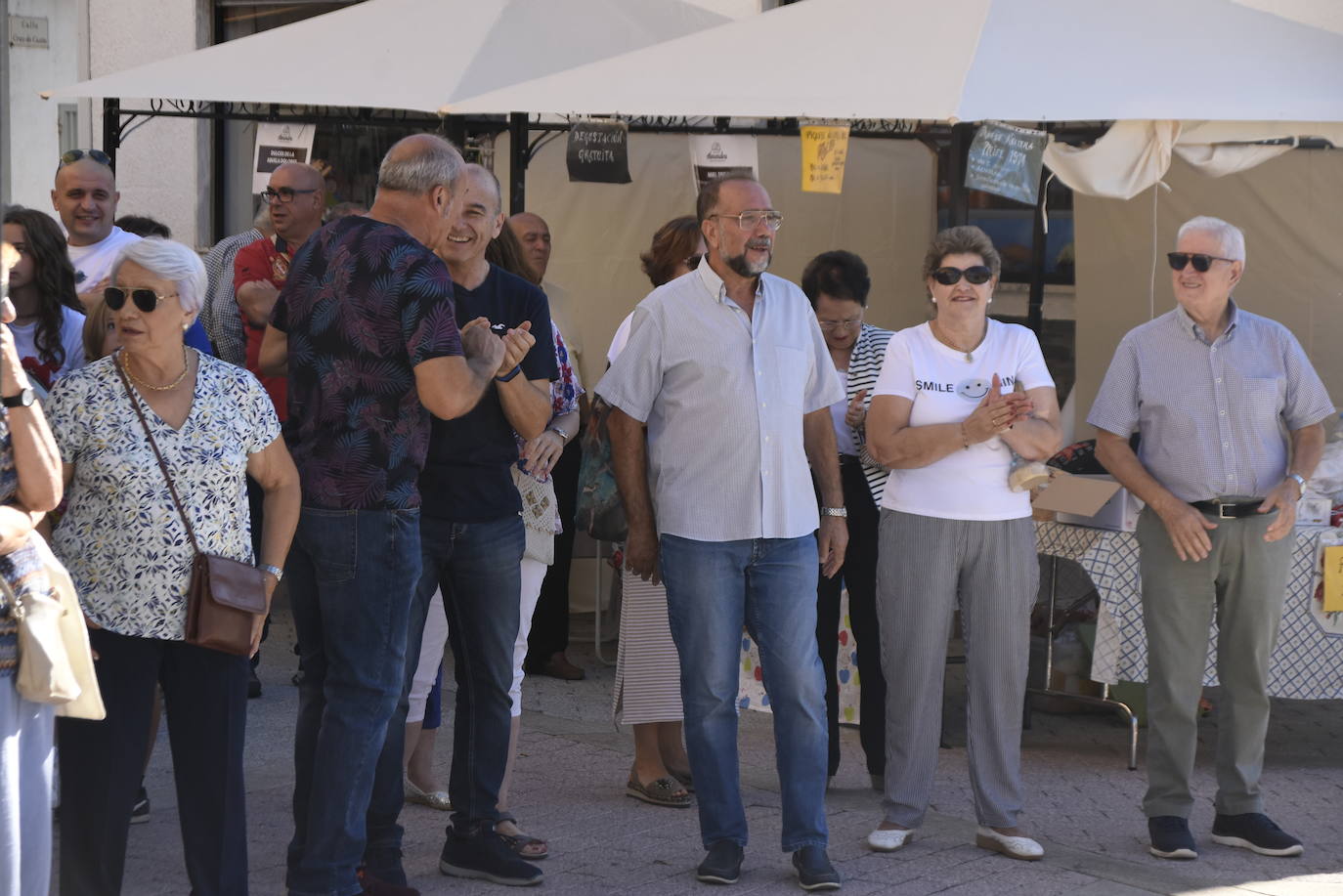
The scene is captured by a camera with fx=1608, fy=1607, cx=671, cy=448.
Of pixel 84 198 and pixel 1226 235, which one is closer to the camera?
pixel 1226 235

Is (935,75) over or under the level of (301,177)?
over

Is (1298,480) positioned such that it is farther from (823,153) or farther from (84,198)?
(84,198)

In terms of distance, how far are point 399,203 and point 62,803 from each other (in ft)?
5.30

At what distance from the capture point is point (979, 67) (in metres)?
6.12

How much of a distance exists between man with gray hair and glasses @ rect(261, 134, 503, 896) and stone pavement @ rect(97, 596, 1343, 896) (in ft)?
2.16

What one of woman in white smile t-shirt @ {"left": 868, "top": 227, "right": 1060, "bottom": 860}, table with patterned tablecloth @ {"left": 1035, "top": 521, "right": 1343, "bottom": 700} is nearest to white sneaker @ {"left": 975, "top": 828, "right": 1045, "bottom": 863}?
woman in white smile t-shirt @ {"left": 868, "top": 227, "right": 1060, "bottom": 860}

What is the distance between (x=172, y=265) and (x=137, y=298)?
0.39 feet

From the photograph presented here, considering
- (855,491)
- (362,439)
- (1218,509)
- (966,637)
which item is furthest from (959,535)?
(362,439)

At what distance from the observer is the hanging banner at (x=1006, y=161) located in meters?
6.16

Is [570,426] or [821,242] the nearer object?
[570,426]

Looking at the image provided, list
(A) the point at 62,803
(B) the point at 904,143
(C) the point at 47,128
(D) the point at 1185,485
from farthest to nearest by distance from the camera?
1. (C) the point at 47,128
2. (B) the point at 904,143
3. (D) the point at 1185,485
4. (A) the point at 62,803

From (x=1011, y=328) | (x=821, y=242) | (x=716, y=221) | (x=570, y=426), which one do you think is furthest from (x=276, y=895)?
(x=821, y=242)

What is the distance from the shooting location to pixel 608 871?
15.2 feet

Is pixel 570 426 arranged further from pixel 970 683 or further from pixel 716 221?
pixel 970 683
